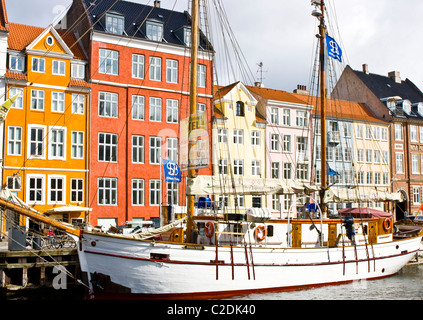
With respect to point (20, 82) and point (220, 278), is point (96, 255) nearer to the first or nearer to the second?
point (220, 278)

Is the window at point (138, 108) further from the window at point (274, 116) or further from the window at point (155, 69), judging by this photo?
the window at point (274, 116)

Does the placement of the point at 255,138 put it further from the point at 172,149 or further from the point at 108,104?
the point at 108,104

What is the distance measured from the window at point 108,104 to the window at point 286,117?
A: 55.9 ft

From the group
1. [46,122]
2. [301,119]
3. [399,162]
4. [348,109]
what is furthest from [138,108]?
[399,162]

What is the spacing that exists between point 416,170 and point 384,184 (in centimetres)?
537

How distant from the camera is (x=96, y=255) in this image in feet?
61.4

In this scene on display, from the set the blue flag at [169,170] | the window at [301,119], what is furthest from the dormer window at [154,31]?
the window at [301,119]

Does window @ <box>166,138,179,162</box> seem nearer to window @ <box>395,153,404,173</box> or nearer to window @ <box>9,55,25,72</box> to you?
window @ <box>9,55,25,72</box>

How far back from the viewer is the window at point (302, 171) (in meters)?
47.4

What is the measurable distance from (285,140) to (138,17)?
17464 millimetres

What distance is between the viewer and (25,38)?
35.6 meters

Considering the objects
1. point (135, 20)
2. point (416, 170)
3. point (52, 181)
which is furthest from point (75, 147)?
point (416, 170)

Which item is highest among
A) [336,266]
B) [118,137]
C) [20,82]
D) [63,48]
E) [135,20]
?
[135,20]

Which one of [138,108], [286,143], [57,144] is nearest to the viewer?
[57,144]
